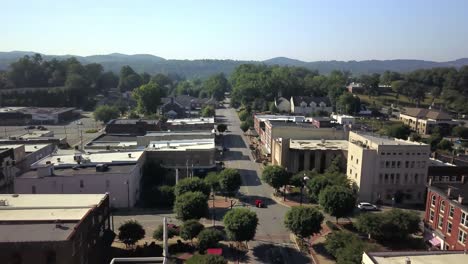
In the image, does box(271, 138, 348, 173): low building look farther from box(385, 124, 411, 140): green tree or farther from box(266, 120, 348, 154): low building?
box(385, 124, 411, 140): green tree

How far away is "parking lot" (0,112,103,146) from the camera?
3115 inches

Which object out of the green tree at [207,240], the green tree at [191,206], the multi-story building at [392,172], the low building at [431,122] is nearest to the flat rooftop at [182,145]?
the green tree at [191,206]

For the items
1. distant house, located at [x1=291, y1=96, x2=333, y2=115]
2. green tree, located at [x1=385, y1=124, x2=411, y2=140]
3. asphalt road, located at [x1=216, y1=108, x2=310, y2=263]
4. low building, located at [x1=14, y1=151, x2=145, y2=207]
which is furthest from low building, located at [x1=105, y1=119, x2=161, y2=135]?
distant house, located at [x1=291, y1=96, x2=333, y2=115]

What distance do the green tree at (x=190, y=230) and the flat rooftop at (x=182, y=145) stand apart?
2065cm

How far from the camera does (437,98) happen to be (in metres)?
135

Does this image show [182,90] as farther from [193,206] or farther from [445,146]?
[193,206]

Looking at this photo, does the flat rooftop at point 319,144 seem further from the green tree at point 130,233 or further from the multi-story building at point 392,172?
the green tree at point 130,233

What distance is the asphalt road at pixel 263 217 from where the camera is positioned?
32062 millimetres

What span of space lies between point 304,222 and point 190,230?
965 centimetres

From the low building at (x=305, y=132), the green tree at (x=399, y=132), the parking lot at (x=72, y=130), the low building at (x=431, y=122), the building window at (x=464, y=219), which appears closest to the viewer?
the building window at (x=464, y=219)

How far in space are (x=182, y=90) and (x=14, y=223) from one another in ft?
516

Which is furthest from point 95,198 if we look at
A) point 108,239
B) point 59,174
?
point 59,174

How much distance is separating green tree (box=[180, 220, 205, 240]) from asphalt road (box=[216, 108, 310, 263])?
4785 mm

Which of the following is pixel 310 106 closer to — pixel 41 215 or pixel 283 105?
pixel 283 105
